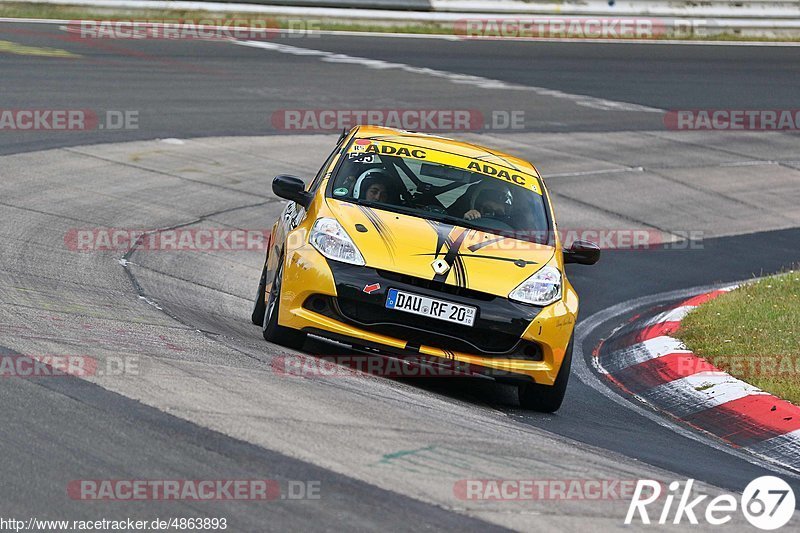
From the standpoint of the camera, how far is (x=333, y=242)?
7770 mm

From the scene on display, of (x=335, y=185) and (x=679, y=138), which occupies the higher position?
(x=335, y=185)

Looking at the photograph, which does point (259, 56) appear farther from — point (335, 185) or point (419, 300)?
point (419, 300)

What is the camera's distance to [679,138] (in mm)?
19859

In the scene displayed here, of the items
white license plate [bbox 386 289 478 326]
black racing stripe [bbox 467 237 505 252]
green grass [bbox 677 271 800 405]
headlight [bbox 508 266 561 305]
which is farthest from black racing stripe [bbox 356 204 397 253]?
green grass [bbox 677 271 800 405]

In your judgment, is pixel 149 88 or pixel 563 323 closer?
pixel 563 323

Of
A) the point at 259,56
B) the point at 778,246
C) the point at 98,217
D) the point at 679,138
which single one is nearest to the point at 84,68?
the point at 259,56

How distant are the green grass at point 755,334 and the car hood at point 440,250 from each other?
6.00 ft

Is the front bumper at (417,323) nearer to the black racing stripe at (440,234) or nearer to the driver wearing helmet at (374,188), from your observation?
the black racing stripe at (440,234)

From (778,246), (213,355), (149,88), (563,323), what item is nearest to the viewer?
(213,355)

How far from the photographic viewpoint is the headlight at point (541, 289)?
768cm

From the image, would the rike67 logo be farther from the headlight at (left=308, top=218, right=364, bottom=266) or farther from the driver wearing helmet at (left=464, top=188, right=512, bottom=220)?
the driver wearing helmet at (left=464, top=188, right=512, bottom=220)

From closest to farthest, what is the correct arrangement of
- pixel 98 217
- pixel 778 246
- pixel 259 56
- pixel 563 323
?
pixel 563 323 < pixel 98 217 < pixel 778 246 < pixel 259 56

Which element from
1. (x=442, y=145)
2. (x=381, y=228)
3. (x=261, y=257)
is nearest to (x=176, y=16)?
(x=261, y=257)

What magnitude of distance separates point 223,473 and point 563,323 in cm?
325
